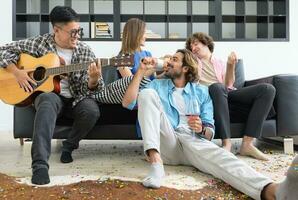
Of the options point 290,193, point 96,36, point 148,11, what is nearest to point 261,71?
point 148,11

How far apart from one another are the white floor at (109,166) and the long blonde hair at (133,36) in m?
0.71

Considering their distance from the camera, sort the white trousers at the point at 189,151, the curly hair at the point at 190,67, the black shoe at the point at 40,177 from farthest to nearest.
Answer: the curly hair at the point at 190,67 < the black shoe at the point at 40,177 < the white trousers at the point at 189,151

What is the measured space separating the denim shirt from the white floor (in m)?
0.28

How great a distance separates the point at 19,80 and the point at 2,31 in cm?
271

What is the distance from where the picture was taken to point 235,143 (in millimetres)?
3088

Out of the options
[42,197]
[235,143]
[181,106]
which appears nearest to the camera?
[42,197]

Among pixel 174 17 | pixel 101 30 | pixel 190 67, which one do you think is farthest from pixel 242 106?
pixel 174 17

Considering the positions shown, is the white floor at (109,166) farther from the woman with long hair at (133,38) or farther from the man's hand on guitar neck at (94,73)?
the woman with long hair at (133,38)

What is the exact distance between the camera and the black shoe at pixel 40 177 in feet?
5.37

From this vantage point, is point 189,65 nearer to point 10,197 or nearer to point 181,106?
point 181,106

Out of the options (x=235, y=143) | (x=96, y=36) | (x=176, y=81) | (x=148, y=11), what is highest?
(x=148, y=11)

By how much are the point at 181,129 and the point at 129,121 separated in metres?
0.52

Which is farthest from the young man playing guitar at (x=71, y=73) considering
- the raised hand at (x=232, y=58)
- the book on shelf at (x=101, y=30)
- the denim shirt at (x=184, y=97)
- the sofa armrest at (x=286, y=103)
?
the book on shelf at (x=101, y=30)

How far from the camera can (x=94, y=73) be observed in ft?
6.77
